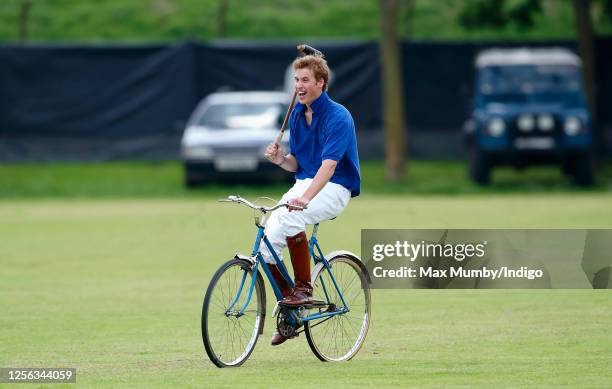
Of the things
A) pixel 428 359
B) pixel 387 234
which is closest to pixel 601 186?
pixel 387 234

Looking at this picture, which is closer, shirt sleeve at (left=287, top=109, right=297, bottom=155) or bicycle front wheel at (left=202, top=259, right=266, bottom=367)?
bicycle front wheel at (left=202, top=259, right=266, bottom=367)

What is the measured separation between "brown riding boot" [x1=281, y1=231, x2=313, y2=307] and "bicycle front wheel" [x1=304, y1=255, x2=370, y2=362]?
0.40 ft

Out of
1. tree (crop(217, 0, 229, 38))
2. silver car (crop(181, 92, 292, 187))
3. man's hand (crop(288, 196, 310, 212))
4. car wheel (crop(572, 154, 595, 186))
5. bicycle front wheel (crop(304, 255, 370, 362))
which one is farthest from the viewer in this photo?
tree (crop(217, 0, 229, 38))

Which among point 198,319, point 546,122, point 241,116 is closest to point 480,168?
point 546,122

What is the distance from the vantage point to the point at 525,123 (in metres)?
26.6

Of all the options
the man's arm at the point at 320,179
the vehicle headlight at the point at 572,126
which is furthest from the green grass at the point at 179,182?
the man's arm at the point at 320,179

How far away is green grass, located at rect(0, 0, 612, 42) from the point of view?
138 ft

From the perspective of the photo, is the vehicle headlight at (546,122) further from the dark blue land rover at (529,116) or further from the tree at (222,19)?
the tree at (222,19)

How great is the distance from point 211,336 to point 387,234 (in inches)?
139

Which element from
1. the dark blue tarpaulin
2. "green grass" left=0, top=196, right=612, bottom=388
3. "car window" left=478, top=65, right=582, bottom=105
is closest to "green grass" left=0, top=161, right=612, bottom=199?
the dark blue tarpaulin

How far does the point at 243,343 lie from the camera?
9.25 meters

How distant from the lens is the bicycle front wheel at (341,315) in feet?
31.0

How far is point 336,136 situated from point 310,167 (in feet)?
1.05

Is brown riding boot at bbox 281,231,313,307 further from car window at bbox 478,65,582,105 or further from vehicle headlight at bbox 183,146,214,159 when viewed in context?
car window at bbox 478,65,582,105
